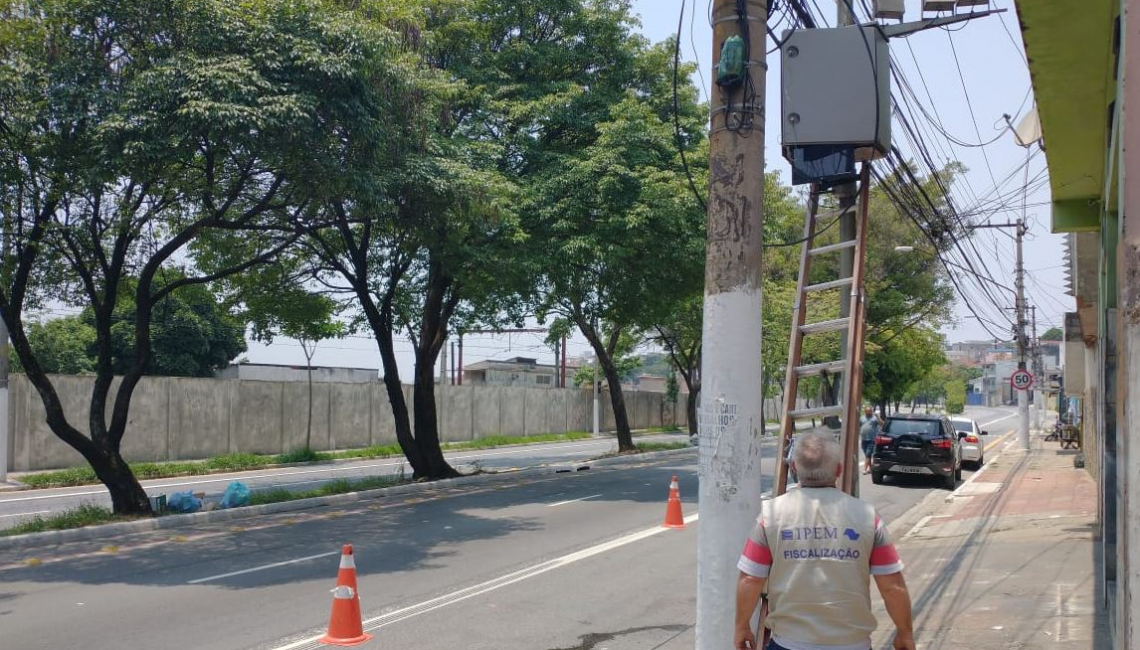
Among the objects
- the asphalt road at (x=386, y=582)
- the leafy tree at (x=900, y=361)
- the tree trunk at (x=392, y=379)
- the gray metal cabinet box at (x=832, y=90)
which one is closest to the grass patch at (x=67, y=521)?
the asphalt road at (x=386, y=582)

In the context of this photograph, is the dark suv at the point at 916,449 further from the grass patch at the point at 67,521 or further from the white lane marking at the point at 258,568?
the grass patch at the point at 67,521

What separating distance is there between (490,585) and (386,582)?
3.58 ft

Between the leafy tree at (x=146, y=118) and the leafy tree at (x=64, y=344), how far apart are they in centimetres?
2555

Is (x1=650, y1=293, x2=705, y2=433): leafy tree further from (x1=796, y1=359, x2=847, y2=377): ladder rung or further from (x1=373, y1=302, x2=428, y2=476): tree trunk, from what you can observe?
(x1=796, y1=359, x2=847, y2=377): ladder rung

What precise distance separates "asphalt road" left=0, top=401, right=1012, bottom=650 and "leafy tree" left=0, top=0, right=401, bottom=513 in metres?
3.28

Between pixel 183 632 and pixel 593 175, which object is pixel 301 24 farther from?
pixel 183 632

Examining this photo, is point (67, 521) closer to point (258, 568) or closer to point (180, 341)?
point (258, 568)

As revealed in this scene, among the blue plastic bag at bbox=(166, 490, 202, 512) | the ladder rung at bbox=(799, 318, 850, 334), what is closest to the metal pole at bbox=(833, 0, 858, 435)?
the ladder rung at bbox=(799, 318, 850, 334)

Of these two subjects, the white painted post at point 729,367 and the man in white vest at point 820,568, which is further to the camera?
the white painted post at point 729,367

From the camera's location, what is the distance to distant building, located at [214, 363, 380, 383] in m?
47.1

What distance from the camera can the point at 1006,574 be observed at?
31.9 feet

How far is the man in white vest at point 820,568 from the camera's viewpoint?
377 centimetres

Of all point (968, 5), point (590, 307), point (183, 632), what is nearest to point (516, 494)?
point (590, 307)

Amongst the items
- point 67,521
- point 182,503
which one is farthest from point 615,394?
point 67,521
